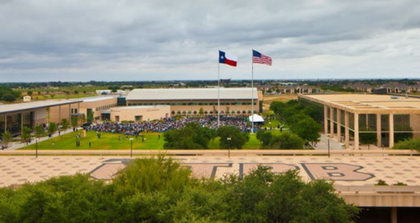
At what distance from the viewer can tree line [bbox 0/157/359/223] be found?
41.0 feet

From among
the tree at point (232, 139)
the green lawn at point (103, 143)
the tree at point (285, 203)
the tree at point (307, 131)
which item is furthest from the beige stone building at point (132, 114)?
the tree at point (285, 203)

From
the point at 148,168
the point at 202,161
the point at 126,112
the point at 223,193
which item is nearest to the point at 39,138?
the point at 126,112

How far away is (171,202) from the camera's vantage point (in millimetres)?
13625

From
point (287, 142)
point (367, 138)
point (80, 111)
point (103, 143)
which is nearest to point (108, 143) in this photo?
point (103, 143)

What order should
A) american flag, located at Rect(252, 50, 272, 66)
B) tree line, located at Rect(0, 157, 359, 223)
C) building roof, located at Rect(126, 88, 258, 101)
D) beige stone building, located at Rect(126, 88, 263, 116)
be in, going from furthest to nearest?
building roof, located at Rect(126, 88, 258, 101)
beige stone building, located at Rect(126, 88, 263, 116)
american flag, located at Rect(252, 50, 272, 66)
tree line, located at Rect(0, 157, 359, 223)

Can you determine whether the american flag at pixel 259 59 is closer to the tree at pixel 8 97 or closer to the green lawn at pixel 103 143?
the green lawn at pixel 103 143

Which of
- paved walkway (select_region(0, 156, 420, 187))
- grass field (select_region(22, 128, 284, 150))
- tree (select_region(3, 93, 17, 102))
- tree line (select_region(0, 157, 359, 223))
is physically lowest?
grass field (select_region(22, 128, 284, 150))

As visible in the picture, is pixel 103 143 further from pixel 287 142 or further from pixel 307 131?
pixel 307 131

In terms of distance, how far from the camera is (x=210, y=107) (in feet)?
300

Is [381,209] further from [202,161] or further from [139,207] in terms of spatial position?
[139,207]

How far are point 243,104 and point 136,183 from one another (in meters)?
76.8

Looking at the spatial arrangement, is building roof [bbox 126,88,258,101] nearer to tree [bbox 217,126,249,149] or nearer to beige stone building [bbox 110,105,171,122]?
beige stone building [bbox 110,105,171,122]

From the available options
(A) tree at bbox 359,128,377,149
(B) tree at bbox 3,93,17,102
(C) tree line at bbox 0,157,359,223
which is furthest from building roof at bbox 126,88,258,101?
(C) tree line at bbox 0,157,359,223

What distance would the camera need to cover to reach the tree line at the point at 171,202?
41.0ft
